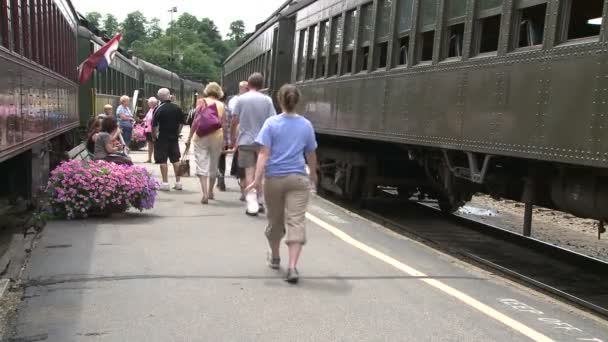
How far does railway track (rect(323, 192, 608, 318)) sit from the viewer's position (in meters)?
7.18

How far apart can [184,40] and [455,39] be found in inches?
5275

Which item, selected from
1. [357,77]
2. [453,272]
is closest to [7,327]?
[453,272]

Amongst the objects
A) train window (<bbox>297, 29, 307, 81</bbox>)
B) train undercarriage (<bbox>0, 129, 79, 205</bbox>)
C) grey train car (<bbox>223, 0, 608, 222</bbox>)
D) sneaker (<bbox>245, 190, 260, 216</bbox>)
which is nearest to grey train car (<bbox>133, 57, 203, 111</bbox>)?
train window (<bbox>297, 29, 307, 81</bbox>)

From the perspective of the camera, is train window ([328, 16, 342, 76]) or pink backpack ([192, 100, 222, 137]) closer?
pink backpack ([192, 100, 222, 137])

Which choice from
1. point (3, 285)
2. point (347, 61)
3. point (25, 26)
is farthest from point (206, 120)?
point (3, 285)

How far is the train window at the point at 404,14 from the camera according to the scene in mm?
9141

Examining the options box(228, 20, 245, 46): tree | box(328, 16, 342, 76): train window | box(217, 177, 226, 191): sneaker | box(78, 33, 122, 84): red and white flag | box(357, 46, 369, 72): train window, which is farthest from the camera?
box(228, 20, 245, 46): tree

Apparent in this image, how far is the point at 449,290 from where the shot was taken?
20.1 feet

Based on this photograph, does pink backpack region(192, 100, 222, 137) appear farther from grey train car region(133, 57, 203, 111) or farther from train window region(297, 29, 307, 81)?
grey train car region(133, 57, 203, 111)

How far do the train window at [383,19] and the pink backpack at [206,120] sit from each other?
8.60 ft

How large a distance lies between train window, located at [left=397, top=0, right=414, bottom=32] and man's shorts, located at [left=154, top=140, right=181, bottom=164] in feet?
14.7

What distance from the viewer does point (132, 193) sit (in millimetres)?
8906

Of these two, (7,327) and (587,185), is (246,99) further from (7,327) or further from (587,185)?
(7,327)

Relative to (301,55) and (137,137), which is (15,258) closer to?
(301,55)
